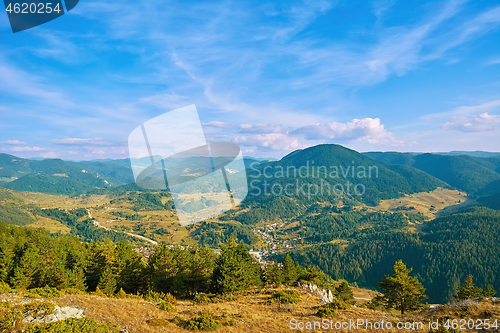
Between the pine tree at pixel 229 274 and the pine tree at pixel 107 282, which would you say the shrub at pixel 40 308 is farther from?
the pine tree at pixel 229 274

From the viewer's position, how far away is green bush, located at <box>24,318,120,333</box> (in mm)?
9203

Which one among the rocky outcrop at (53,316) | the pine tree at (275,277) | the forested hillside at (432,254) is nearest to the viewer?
the rocky outcrop at (53,316)

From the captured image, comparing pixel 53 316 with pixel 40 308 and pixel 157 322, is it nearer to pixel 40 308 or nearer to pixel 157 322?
pixel 40 308

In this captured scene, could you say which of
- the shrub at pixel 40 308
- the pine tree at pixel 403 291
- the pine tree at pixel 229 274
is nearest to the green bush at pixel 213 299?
the pine tree at pixel 229 274

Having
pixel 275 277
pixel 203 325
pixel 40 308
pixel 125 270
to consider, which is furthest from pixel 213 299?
pixel 40 308

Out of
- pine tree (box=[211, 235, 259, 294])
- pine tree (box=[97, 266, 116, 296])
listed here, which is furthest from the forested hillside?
pine tree (box=[97, 266, 116, 296])

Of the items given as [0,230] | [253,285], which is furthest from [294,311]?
[0,230]

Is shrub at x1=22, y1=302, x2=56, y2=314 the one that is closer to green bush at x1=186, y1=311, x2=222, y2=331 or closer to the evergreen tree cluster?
green bush at x1=186, y1=311, x2=222, y2=331

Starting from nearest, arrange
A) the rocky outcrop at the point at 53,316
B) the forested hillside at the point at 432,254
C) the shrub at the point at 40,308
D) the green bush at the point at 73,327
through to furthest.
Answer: the green bush at the point at 73,327, the rocky outcrop at the point at 53,316, the shrub at the point at 40,308, the forested hillside at the point at 432,254

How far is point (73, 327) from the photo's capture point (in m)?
9.88

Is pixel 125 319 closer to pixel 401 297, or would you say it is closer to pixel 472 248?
pixel 401 297

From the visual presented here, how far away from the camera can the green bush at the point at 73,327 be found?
9.20 m

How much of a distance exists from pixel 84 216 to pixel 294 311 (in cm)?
23267

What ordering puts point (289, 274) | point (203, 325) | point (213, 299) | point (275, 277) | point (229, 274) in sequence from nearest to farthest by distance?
point (203, 325) < point (213, 299) < point (229, 274) < point (275, 277) < point (289, 274)
